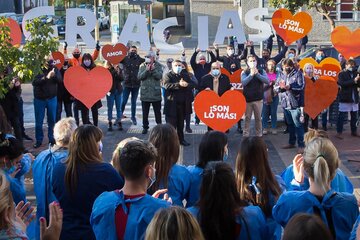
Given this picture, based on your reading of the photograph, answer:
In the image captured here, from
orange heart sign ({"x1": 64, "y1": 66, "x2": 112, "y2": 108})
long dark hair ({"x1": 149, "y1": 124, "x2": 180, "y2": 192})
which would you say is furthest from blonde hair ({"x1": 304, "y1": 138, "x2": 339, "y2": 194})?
orange heart sign ({"x1": 64, "y1": 66, "x2": 112, "y2": 108})

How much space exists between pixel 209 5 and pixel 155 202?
36064mm

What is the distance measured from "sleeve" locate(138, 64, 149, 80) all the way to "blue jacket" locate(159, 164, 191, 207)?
Result: 296 inches

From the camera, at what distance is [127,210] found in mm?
3693

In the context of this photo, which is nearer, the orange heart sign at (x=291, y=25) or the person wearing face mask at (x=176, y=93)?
the person wearing face mask at (x=176, y=93)

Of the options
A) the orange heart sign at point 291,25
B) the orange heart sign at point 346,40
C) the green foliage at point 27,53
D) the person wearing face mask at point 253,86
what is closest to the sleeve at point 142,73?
the person wearing face mask at point 253,86

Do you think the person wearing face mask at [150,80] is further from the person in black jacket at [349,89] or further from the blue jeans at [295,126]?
the person in black jacket at [349,89]

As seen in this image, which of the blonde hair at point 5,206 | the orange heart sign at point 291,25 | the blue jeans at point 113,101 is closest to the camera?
the blonde hair at point 5,206

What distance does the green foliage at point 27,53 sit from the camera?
27.4 ft

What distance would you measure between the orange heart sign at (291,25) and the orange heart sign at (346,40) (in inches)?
22.7

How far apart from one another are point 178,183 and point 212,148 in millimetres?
417

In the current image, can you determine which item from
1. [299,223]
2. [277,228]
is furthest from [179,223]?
[277,228]

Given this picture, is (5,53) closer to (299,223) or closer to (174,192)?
(174,192)

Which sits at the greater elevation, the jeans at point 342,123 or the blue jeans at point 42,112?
the blue jeans at point 42,112

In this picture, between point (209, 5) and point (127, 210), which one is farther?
point (209, 5)
